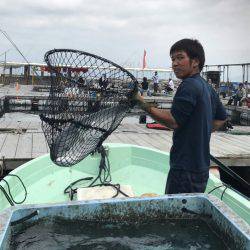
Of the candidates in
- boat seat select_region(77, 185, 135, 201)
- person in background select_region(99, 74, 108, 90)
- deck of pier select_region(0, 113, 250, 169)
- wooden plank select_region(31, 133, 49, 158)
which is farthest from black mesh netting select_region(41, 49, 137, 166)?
wooden plank select_region(31, 133, 49, 158)

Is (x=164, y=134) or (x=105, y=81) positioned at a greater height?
(x=105, y=81)

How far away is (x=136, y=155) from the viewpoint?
644 cm

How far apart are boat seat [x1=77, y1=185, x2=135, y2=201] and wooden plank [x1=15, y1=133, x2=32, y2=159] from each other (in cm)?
212

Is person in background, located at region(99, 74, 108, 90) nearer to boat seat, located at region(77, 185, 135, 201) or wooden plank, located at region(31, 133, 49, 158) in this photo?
boat seat, located at region(77, 185, 135, 201)

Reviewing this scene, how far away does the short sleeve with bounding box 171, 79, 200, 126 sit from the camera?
2953mm

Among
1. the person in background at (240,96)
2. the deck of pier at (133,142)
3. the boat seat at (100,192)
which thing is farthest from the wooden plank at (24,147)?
the person in background at (240,96)

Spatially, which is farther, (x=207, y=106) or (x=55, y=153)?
(x=55, y=153)

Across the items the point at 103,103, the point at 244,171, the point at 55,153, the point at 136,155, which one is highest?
the point at 103,103

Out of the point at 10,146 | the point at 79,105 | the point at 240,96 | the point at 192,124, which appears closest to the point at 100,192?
the point at 79,105

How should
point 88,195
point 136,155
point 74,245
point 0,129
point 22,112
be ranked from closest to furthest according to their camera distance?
1. point 74,245
2. point 88,195
3. point 136,155
4. point 0,129
5. point 22,112

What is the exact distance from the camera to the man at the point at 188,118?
2980 mm

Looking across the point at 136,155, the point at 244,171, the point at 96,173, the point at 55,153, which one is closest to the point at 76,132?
the point at 55,153

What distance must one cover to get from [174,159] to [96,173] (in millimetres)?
3018

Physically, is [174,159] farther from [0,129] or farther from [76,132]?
[0,129]
